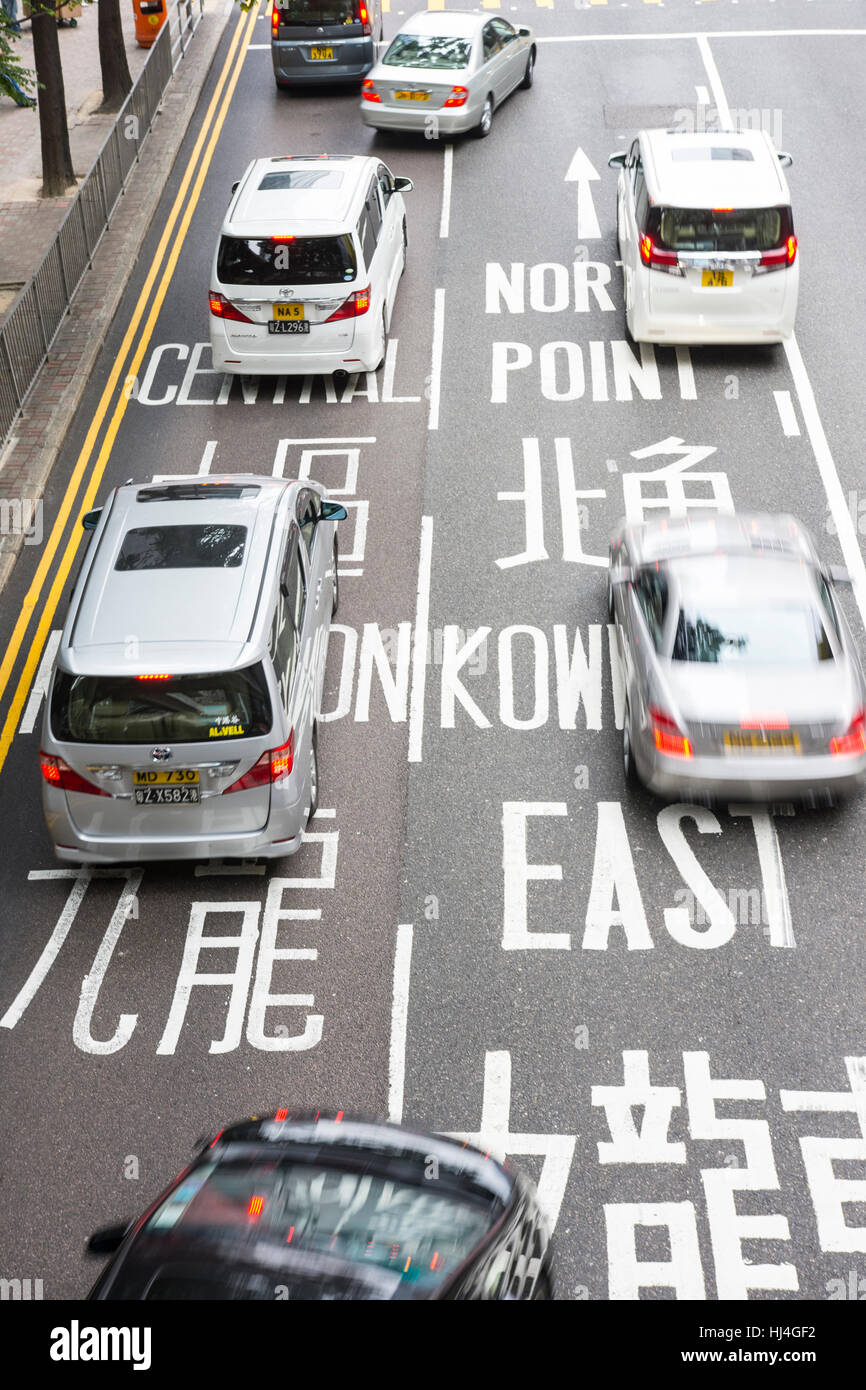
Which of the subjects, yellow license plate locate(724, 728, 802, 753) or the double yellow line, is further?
the double yellow line

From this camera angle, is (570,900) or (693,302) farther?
(693,302)

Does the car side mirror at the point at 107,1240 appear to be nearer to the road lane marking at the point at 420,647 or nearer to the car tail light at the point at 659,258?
the road lane marking at the point at 420,647

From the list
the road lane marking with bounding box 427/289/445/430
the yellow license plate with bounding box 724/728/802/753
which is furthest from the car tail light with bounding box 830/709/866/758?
the road lane marking with bounding box 427/289/445/430

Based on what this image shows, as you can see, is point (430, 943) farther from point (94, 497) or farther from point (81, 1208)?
point (94, 497)

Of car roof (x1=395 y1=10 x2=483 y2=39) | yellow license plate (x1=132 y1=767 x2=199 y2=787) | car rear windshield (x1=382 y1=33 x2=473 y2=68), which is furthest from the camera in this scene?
car roof (x1=395 y1=10 x2=483 y2=39)

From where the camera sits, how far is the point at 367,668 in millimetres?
10883

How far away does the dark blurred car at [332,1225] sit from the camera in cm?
507

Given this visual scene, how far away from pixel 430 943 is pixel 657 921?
1.46 m

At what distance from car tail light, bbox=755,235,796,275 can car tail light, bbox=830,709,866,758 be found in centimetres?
696

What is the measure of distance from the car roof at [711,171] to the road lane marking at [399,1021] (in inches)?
365

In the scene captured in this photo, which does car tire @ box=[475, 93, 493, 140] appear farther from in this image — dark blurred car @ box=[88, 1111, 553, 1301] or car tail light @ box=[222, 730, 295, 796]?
dark blurred car @ box=[88, 1111, 553, 1301]

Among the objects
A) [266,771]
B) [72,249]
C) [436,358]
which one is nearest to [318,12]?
[72,249]

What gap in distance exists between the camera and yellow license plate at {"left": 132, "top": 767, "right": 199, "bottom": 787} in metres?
8.23

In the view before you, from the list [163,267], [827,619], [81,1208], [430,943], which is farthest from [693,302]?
[81,1208]
